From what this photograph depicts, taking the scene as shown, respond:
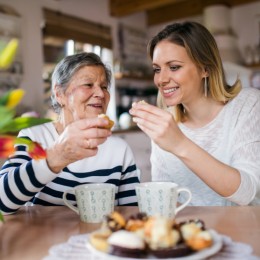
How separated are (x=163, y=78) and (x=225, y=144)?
32 cm

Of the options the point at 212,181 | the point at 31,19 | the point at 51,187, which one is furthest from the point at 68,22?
the point at 212,181

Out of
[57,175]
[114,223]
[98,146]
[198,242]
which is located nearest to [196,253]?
[198,242]

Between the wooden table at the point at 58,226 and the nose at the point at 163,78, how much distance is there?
20.2 inches

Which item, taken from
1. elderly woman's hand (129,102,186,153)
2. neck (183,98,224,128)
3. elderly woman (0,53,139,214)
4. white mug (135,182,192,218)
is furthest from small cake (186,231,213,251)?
neck (183,98,224,128)

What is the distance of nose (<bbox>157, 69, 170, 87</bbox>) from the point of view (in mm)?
1320

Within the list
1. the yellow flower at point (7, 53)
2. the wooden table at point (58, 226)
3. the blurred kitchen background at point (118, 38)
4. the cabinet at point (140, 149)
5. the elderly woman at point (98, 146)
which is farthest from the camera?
the cabinet at point (140, 149)

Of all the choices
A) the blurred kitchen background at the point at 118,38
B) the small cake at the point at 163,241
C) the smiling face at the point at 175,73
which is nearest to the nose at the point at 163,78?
the smiling face at the point at 175,73

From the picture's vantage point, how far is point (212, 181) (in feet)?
3.12

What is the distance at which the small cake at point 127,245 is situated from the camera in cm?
55

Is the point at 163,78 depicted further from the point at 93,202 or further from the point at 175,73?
the point at 93,202

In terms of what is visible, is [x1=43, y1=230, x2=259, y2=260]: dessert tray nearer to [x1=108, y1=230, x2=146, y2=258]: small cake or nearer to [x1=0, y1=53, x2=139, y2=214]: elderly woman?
[x1=108, y1=230, x2=146, y2=258]: small cake

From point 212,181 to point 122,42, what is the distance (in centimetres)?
403

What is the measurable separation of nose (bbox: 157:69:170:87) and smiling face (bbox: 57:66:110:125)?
0.20m

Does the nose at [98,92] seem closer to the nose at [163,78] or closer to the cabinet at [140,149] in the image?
the nose at [163,78]
